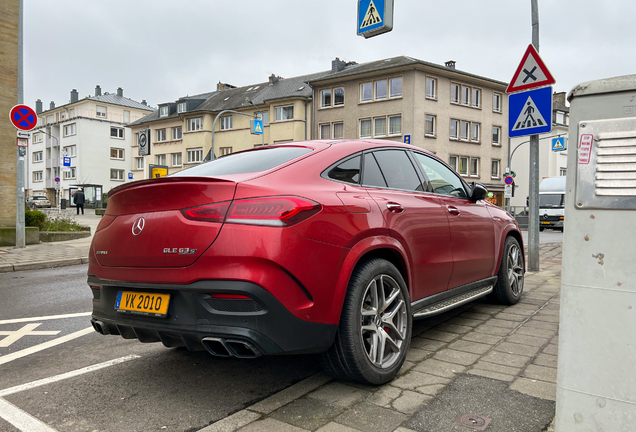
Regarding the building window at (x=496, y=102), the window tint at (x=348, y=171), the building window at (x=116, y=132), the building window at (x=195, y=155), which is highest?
the building window at (x=116, y=132)

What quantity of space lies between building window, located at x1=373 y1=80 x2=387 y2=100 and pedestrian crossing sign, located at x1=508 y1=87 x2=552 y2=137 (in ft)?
105

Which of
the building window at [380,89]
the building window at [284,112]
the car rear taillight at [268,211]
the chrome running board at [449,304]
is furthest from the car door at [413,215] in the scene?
the building window at [284,112]

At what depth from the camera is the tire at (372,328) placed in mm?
2990

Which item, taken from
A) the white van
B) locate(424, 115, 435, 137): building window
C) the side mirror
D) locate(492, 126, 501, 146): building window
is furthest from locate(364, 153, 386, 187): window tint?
locate(492, 126, 501, 146): building window

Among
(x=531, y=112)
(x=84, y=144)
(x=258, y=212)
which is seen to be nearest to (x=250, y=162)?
(x=258, y=212)

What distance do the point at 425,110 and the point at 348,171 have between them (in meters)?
35.8

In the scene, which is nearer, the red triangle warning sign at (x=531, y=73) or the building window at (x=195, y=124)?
the red triangle warning sign at (x=531, y=73)

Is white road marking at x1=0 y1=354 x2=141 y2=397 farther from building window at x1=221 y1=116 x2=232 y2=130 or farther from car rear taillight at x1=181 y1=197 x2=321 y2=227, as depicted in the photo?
building window at x1=221 y1=116 x2=232 y2=130

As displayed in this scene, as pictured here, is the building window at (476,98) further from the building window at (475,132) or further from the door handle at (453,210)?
the door handle at (453,210)

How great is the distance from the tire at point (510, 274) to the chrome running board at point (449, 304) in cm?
51

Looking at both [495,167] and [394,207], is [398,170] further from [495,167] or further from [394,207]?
[495,167]

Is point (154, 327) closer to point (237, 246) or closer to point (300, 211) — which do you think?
point (237, 246)

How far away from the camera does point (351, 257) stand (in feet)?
9.87

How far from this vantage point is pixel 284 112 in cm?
4469
